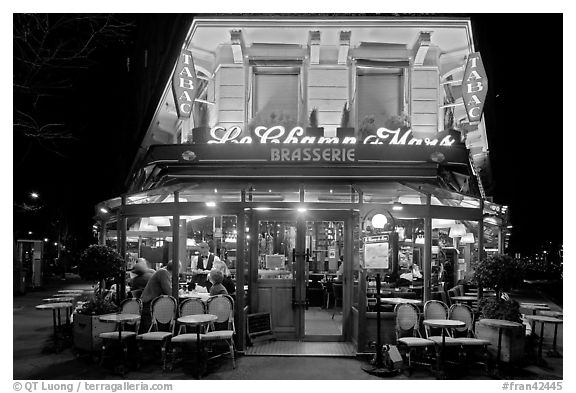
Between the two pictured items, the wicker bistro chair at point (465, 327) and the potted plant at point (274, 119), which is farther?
the potted plant at point (274, 119)

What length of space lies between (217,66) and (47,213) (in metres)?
33.3

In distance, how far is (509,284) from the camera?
9297 millimetres

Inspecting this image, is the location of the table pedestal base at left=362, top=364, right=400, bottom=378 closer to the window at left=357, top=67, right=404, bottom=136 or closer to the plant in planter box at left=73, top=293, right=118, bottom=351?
the plant in planter box at left=73, top=293, right=118, bottom=351

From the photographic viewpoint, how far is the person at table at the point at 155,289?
10039mm

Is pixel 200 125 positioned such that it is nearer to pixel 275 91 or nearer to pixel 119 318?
pixel 275 91

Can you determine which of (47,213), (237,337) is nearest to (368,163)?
(237,337)

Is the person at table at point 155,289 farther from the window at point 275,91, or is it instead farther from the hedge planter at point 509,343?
the hedge planter at point 509,343

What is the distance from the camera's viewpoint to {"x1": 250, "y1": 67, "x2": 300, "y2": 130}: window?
44.8 ft

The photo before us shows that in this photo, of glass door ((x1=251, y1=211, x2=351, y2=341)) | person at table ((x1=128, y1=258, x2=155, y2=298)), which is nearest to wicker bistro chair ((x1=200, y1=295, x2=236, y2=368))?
glass door ((x1=251, y1=211, x2=351, y2=341))

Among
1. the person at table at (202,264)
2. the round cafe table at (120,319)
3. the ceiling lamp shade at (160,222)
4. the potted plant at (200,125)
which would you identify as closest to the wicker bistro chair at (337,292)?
the person at table at (202,264)

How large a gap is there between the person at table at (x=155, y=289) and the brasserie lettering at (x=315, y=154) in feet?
10.6

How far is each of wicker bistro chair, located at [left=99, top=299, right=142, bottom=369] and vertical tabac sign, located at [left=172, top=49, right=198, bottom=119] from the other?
448cm

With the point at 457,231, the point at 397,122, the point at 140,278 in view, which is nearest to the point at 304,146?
the point at 397,122

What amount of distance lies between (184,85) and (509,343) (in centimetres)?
867
